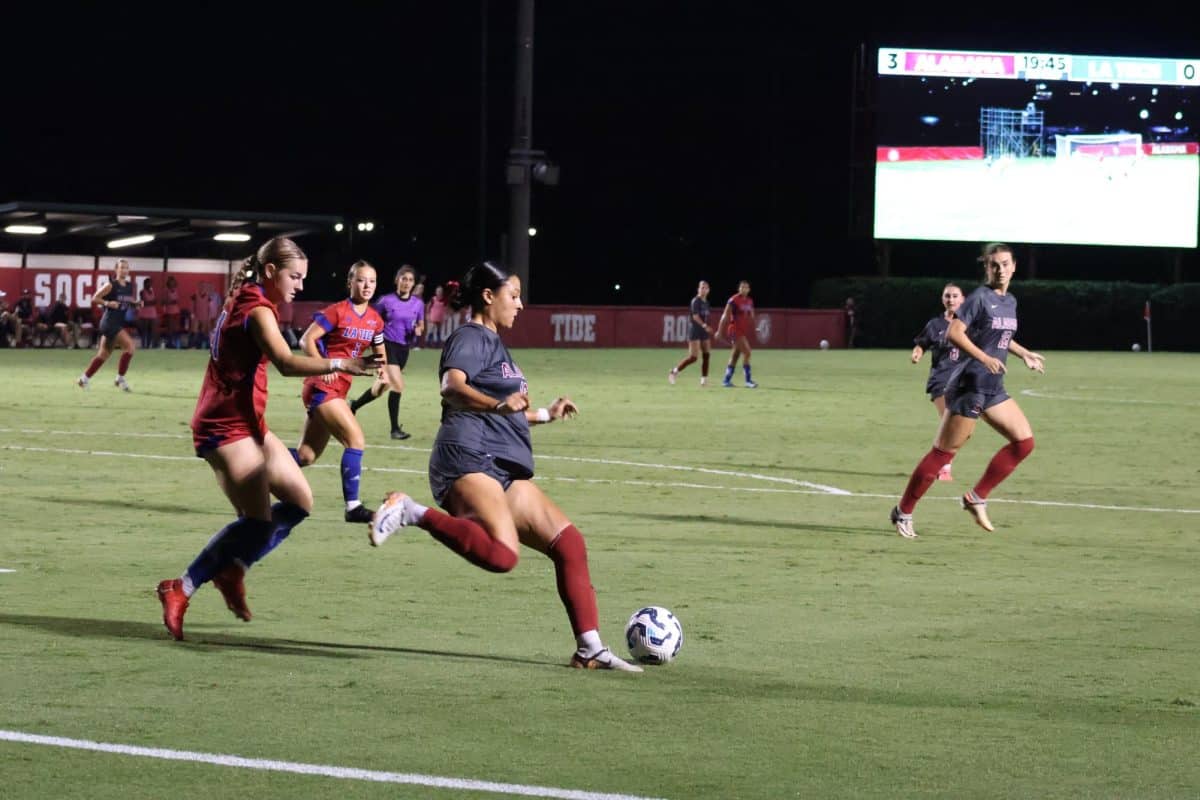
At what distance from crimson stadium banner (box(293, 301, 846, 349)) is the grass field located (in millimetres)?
33067

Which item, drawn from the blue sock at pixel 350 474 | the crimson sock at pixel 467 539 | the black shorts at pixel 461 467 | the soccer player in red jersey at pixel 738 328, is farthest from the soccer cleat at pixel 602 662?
the soccer player in red jersey at pixel 738 328

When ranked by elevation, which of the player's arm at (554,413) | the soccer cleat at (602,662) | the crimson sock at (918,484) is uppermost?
the player's arm at (554,413)

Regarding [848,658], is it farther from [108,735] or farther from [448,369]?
[108,735]

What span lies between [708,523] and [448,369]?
19.3 feet

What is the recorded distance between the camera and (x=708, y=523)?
45.7ft

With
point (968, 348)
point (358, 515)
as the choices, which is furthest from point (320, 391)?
point (968, 348)

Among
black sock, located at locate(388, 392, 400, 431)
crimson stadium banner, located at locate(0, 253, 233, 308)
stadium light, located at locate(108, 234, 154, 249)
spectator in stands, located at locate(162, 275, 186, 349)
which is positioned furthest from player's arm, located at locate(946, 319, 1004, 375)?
stadium light, located at locate(108, 234, 154, 249)

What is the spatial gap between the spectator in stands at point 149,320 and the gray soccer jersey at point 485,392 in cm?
3846

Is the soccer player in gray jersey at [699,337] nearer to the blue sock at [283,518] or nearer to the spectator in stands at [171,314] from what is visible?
the spectator in stands at [171,314]

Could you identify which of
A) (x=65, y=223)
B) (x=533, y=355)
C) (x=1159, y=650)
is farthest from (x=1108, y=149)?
(x=1159, y=650)

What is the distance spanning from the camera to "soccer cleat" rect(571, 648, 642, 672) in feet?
26.8

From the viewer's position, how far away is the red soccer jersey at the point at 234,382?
8805 mm

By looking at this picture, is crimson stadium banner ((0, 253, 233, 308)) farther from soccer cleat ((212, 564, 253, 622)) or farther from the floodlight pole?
soccer cleat ((212, 564, 253, 622))

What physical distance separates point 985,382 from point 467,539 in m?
6.78
